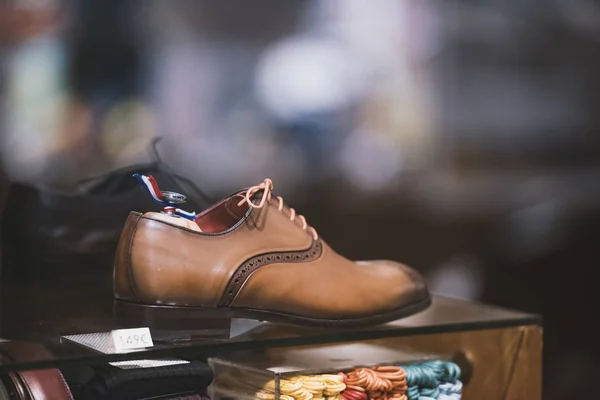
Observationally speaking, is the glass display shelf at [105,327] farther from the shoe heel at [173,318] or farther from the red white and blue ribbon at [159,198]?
the red white and blue ribbon at [159,198]

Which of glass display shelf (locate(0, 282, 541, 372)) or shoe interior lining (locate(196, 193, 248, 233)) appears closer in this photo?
glass display shelf (locate(0, 282, 541, 372))

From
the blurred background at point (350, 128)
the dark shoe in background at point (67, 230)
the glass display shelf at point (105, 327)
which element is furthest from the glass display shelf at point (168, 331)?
the blurred background at point (350, 128)

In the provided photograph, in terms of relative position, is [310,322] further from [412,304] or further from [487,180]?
[487,180]

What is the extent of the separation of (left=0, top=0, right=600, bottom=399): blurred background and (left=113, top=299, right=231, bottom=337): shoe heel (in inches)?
9.2

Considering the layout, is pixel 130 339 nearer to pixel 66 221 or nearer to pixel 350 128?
pixel 66 221

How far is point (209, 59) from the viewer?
1.26 metres

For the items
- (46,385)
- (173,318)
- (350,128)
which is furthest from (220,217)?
(350,128)

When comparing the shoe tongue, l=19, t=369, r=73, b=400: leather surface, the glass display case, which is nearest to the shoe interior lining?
the shoe tongue

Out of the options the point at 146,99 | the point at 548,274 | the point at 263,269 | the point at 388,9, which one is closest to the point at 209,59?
the point at 146,99

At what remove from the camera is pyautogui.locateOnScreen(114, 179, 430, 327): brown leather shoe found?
2.84 feet

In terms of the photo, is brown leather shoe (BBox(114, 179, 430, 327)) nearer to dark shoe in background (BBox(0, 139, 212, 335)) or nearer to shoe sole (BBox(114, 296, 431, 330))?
shoe sole (BBox(114, 296, 431, 330))

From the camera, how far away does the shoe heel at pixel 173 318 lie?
0.82m

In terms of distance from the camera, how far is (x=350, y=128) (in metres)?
1.37

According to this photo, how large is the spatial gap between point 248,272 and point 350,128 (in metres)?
0.54
